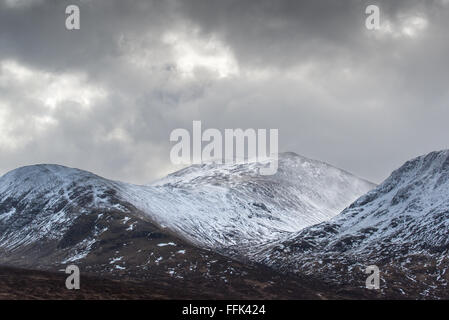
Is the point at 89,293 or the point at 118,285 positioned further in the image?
the point at 118,285
